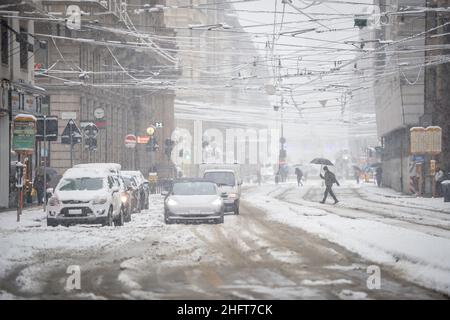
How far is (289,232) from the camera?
Result: 22.8m

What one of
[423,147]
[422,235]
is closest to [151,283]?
[422,235]

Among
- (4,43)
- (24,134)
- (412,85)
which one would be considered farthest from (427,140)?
(24,134)

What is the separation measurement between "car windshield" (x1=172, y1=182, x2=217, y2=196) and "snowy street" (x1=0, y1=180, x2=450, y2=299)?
8.27ft

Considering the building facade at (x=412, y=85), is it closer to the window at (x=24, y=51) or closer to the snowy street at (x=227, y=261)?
the window at (x=24, y=51)

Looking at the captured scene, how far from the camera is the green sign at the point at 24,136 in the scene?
26.1m

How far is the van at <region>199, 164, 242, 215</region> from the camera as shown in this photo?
33.1 metres

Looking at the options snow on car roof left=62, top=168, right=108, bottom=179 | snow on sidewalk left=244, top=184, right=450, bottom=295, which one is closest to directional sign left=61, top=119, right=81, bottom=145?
snow on car roof left=62, top=168, right=108, bottom=179

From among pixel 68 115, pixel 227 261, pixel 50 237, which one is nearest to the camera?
pixel 227 261

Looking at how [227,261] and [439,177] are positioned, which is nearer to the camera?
[227,261]

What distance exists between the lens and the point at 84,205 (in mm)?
24922

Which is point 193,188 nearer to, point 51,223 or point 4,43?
point 51,223

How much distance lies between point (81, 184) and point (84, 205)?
193cm

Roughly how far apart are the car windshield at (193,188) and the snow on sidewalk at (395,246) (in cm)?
277
